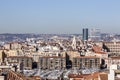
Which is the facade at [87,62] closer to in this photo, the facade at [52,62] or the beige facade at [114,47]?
the facade at [52,62]

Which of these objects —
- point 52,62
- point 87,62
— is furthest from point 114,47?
point 52,62

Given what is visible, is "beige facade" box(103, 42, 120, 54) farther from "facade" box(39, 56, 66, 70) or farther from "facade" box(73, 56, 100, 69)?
"facade" box(39, 56, 66, 70)

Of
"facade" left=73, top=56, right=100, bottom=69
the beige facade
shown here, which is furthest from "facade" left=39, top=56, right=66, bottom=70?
the beige facade

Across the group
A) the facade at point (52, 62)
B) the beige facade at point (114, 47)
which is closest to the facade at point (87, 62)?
the facade at point (52, 62)

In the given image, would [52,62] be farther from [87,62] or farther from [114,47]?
[114,47]

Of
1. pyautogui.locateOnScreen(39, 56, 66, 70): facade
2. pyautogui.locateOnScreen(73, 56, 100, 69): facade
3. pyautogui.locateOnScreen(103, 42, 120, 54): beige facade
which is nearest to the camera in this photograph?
pyautogui.locateOnScreen(39, 56, 66, 70): facade

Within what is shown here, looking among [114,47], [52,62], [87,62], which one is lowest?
[87,62]

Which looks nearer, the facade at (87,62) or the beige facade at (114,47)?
the facade at (87,62)

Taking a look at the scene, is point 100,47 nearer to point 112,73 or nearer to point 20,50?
point 20,50
